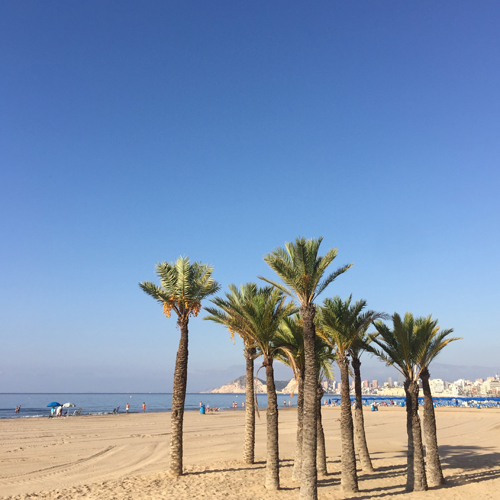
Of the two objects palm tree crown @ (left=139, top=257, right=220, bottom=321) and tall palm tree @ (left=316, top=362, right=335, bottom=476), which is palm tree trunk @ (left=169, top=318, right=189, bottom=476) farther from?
tall palm tree @ (left=316, top=362, right=335, bottom=476)

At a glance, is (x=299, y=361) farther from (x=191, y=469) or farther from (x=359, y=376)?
(x=191, y=469)

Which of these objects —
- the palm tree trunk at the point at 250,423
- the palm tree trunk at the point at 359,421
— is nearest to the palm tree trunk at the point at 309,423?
the palm tree trunk at the point at 359,421

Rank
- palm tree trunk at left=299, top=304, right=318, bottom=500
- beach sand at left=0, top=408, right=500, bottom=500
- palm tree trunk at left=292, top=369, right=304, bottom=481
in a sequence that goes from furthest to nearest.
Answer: palm tree trunk at left=292, top=369, right=304, bottom=481, beach sand at left=0, top=408, right=500, bottom=500, palm tree trunk at left=299, top=304, right=318, bottom=500

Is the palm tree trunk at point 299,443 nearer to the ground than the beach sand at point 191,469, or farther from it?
farther from it

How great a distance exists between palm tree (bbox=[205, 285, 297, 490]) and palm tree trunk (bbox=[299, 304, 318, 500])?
249cm

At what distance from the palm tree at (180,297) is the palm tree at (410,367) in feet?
23.6

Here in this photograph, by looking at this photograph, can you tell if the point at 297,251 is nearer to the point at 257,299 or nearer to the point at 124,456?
the point at 257,299

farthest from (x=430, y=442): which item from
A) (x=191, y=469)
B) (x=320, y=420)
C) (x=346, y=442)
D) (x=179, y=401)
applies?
(x=191, y=469)

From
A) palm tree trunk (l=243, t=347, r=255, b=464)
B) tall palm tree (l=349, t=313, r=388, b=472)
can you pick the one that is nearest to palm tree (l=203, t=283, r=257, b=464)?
palm tree trunk (l=243, t=347, r=255, b=464)

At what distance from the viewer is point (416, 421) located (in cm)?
1377

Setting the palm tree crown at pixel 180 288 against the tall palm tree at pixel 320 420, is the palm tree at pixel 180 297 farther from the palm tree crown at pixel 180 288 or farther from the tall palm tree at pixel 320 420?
the tall palm tree at pixel 320 420

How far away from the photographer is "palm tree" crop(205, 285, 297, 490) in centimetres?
1386

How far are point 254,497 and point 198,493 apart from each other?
1912 mm

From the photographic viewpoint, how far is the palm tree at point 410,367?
43.9ft
